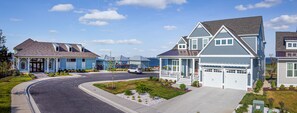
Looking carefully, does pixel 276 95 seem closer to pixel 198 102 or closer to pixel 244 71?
pixel 244 71

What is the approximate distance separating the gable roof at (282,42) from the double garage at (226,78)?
225 inches

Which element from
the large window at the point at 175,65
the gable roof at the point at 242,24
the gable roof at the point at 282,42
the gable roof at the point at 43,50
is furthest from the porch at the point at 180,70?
the gable roof at the point at 43,50

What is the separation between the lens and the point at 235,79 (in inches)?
1007

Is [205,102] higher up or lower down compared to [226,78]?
lower down

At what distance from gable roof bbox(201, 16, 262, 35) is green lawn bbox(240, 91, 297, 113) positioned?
8.63m

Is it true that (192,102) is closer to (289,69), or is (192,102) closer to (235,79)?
(235,79)

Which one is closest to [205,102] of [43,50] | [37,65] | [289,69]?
[289,69]

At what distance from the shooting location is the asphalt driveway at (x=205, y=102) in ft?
56.0

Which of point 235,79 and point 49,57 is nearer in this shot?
point 235,79

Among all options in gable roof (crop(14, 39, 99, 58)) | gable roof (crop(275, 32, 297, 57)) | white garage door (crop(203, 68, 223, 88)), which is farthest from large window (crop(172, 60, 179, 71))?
gable roof (crop(14, 39, 99, 58))

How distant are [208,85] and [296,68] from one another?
385 inches

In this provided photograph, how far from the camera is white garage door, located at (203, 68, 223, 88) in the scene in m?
26.7

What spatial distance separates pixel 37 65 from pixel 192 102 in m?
36.9

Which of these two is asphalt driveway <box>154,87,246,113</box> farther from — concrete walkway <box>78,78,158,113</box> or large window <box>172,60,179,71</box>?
large window <box>172,60,179,71</box>
